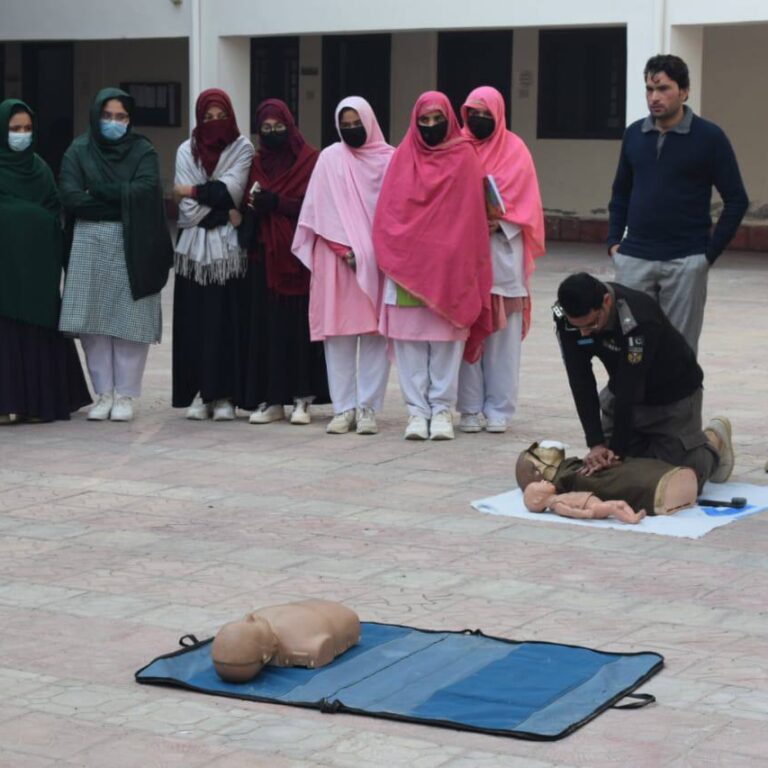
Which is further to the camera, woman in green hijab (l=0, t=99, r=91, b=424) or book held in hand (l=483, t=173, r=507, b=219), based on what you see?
woman in green hijab (l=0, t=99, r=91, b=424)

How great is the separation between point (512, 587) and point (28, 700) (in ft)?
5.56

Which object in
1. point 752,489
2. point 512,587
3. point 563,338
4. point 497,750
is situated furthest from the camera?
point 752,489

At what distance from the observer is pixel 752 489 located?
23.4ft

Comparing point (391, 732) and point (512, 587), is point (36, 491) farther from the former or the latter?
point (391, 732)

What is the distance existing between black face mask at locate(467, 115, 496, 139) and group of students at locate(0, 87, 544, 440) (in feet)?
0.03

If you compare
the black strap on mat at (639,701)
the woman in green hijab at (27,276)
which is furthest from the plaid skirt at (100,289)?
the black strap on mat at (639,701)

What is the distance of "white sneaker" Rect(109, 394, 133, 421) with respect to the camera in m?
8.71

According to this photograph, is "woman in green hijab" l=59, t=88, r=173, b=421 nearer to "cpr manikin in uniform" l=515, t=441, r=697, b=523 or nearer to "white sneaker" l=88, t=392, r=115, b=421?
"white sneaker" l=88, t=392, r=115, b=421

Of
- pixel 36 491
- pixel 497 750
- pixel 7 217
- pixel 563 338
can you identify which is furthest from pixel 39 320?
pixel 497 750

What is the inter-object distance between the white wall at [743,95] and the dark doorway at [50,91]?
9110 millimetres

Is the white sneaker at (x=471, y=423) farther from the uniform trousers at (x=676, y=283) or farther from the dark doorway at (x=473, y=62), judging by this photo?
the dark doorway at (x=473, y=62)

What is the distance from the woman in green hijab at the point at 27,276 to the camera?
335 inches

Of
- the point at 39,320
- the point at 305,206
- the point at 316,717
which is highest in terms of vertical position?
the point at 305,206

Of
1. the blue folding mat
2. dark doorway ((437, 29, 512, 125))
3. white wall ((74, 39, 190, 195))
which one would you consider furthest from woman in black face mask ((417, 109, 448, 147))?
white wall ((74, 39, 190, 195))
